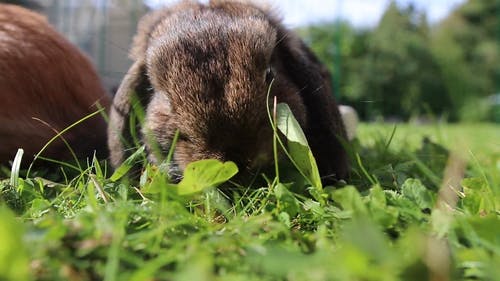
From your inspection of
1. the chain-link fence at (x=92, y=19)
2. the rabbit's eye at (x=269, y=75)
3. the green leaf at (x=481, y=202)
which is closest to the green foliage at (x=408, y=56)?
the chain-link fence at (x=92, y=19)

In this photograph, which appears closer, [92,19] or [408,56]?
[92,19]

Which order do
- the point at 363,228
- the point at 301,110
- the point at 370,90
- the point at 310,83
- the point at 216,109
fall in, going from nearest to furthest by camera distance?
the point at 363,228 → the point at 216,109 → the point at 301,110 → the point at 310,83 → the point at 370,90

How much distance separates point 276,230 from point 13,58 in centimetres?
193

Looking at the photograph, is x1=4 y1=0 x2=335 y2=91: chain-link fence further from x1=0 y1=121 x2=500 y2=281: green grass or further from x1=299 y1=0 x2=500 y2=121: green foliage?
x1=299 y1=0 x2=500 y2=121: green foliage

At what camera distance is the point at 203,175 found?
5.19ft

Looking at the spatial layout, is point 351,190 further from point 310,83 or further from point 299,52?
point 299,52

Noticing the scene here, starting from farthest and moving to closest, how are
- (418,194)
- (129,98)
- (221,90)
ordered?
(129,98)
(221,90)
(418,194)

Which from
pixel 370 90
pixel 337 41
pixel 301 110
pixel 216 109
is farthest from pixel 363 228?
pixel 370 90

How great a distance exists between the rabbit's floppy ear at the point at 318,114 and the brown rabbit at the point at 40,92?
103 centimetres

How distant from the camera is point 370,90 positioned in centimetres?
1805

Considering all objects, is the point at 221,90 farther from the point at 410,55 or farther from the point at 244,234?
the point at 410,55

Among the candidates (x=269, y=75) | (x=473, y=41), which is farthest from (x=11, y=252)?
(x=473, y=41)

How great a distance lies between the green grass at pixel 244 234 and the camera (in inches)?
36.6

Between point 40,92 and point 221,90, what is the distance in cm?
122
